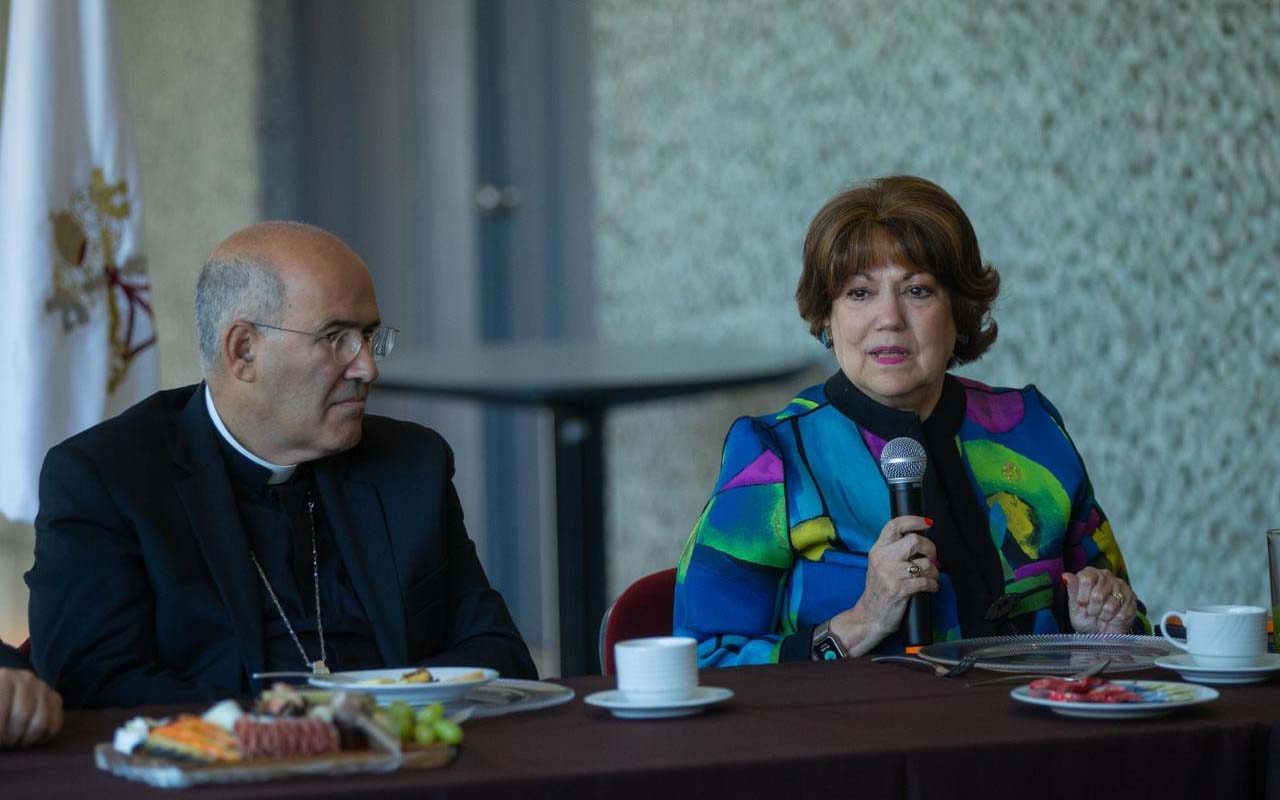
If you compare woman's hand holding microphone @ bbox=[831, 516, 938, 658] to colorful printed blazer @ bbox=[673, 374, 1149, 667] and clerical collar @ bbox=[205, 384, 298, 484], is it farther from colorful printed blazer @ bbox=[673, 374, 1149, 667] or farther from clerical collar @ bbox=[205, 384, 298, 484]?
clerical collar @ bbox=[205, 384, 298, 484]

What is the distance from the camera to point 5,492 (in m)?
3.84

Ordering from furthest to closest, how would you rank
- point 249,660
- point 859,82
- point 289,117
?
1. point 289,117
2. point 859,82
3. point 249,660

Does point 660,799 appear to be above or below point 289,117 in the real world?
below

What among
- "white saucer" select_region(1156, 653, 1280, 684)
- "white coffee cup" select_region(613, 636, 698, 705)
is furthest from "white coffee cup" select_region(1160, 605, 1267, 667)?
"white coffee cup" select_region(613, 636, 698, 705)

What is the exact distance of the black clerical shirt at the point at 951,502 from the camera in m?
2.45

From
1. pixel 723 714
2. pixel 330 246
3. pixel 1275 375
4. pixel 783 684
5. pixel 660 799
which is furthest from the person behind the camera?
pixel 1275 375

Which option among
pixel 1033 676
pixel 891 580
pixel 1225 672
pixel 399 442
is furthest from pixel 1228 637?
pixel 399 442

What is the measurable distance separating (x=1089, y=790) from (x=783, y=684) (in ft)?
1.45

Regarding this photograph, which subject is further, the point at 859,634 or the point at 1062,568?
the point at 1062,568

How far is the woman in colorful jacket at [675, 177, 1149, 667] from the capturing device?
7.77 feet

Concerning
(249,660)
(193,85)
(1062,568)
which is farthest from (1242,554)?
(193,85)

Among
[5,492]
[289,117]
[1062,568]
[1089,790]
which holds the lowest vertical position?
[1089,790]

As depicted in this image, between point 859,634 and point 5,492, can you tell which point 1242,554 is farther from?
point 5,492

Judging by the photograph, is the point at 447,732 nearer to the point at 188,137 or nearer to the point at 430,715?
the point at 430,715
